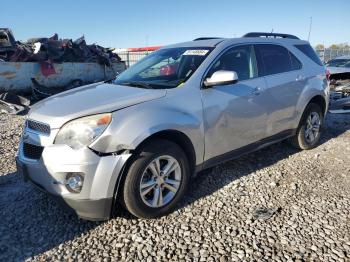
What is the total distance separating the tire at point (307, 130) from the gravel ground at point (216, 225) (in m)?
0.77

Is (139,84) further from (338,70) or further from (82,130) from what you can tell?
(338,70)

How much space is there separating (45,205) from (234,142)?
2252 mm

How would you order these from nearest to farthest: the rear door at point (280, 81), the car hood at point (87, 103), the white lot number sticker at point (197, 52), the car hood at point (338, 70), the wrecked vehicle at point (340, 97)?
the car hood at point (87, 103) < the white lot number sticker at point (197, 52) < the rear door at point (280, 81) < the wrecked vehicle at point (340, 97) < the car hood at point (338, 70)

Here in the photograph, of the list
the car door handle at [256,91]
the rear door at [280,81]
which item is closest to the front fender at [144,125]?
the car door handle at [256,91]

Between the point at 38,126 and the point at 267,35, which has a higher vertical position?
the point at 267,35

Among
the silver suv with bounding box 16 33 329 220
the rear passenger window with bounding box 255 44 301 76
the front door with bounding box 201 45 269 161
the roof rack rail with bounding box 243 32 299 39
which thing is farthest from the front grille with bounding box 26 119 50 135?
the roof rack rail with bounding box 243 32 299 39

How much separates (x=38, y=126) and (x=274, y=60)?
319 centimetres

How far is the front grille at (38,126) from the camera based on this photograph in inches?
123

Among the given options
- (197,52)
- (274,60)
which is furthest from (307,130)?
(197,52)

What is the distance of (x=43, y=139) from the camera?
309cm

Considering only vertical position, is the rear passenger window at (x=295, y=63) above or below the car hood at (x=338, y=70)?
above

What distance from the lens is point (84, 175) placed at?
9.47 ft

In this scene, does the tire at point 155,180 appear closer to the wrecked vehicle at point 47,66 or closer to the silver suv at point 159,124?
the silver suv at point 159,124

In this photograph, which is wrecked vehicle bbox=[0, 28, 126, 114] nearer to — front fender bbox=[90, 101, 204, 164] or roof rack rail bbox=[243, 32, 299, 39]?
roof rack rail bbox=[243, 32, 299, 39]
